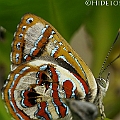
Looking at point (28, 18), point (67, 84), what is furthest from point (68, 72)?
point (28, 18)

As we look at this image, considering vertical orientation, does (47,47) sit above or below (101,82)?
above

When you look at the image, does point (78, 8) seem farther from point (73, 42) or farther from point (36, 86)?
point (36, 86)

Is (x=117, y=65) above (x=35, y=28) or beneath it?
beneath

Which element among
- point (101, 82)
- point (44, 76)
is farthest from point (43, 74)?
point (101, 82)

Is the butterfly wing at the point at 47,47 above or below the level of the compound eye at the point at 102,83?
above

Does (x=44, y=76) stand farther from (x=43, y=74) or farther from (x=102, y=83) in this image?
(x=102, y=83)
